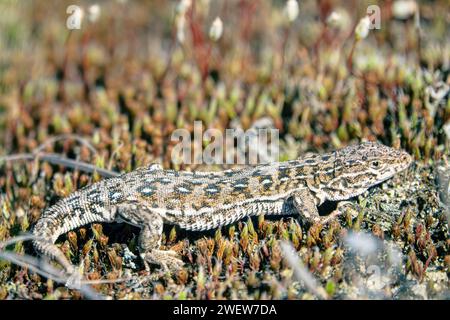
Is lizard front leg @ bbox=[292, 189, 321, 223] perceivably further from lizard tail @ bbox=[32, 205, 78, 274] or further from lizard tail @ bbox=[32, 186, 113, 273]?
lizard tail @ bbox=[32, 205, 78, 274]

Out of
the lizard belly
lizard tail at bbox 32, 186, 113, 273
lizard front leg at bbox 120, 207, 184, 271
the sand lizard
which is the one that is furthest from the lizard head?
lizard tail at bbox 32, 186, 113, 273

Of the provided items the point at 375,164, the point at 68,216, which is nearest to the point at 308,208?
the point at 375,164

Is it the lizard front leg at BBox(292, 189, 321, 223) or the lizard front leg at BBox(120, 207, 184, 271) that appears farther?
the lizard front leg at BBox(292, 189, 321, 223)

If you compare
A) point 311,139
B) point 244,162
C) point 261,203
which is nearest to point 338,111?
point 311,139

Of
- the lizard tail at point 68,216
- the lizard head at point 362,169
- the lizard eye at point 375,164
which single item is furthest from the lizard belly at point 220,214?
the lizard eye at point 375,164

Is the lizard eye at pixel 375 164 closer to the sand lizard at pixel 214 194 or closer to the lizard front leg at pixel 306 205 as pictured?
the sand lizard at pixel 214 194

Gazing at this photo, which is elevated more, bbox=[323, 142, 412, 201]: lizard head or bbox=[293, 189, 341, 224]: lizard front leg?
bbox=[323, 142, 412, 201]: lizard head
